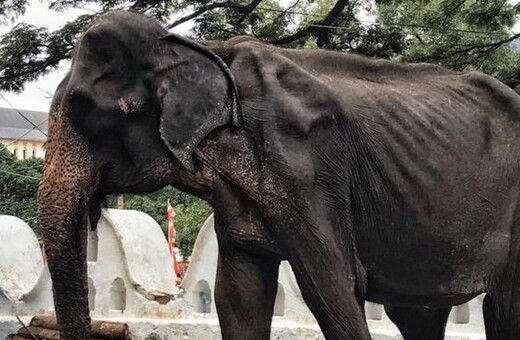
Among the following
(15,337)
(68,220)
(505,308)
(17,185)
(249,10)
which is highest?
(249,10)

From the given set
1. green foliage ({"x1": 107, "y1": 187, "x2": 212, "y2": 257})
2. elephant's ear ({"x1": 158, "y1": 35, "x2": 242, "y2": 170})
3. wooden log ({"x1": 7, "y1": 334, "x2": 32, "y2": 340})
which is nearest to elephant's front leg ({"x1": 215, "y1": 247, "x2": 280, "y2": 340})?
elephant's ear ({"x1": 158, "y1": 35, "x2": 242, "y2": 170})

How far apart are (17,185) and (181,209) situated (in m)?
3.66

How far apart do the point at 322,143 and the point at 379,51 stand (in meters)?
5.69

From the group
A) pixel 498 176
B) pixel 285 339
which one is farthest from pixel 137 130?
pixel 285 339

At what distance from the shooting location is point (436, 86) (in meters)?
2.39

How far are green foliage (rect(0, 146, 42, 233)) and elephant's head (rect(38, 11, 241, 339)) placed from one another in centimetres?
1397

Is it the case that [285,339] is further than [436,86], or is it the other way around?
[285,339]

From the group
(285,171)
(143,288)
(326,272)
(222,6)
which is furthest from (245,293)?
(222,6)

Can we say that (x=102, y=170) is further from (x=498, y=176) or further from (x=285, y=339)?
(x=285, y=339)

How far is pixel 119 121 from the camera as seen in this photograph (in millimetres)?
2059

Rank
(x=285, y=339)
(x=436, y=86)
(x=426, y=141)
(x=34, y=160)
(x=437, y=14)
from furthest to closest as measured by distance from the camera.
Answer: (x=34, y=160) < (x=437, y=14) < (x=285, y=339) < (x=436, y=86) < (x=426, y=141)

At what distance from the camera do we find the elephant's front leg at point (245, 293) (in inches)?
88.4

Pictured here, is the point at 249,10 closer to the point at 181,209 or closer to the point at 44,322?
the point at 44,322

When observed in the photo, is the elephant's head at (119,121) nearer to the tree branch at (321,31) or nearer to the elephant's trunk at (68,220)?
the elephant's trunk at (68,220)
